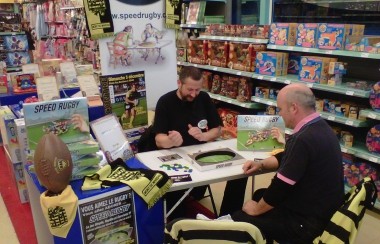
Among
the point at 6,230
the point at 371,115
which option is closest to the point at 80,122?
the point at 6,230

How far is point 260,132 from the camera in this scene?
8.77 feet

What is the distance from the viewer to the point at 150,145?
296 centimetres

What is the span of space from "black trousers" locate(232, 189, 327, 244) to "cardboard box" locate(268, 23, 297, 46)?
2394 millimetres

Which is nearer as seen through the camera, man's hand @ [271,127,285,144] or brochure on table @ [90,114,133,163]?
brochure on table @ [90,114,133,163]

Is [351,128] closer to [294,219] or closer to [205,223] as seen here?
[294,219]

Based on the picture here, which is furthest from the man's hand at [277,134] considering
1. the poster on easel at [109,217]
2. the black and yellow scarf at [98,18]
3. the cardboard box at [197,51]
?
the cardboard box at [197,51]

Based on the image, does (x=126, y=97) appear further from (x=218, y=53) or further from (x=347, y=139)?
(x=218, y=53)

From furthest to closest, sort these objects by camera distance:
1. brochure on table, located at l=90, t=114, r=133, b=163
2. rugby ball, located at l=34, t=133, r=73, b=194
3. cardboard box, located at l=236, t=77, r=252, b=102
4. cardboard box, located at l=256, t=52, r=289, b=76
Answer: cardboard box, located at l=236, t=77, r=252, b=102 → cardboard box, located at l=256, t=52, r=289, b=76 → brochure on table, located at l=90, t=114, r=133, b=163 → rugby ball, located at l=34, t=133, r=73, b=194

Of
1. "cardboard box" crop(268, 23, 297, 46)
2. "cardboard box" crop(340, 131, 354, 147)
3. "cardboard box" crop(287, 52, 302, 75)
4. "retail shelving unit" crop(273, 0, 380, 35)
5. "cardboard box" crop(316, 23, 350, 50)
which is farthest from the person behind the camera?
"cardboard box" crop(287, 52, 302, 75)

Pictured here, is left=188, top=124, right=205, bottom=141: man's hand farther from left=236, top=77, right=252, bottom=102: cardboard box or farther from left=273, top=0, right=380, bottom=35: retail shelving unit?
left=273, top=0, right=380, bottom=35: retail shelving unit

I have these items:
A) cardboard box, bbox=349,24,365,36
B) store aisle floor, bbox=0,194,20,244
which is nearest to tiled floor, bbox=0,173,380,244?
store aisle floor, bbox=0,194,20,244

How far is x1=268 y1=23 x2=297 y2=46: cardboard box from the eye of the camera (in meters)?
3.92

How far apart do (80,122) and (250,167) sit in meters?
1.12

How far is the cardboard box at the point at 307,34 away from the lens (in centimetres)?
366
